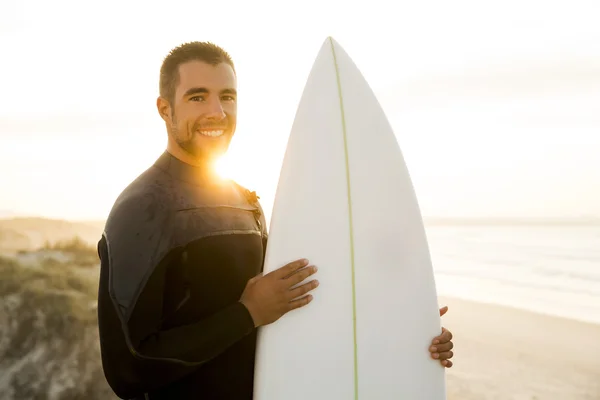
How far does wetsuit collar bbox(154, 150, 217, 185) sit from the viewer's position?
74.9 inches

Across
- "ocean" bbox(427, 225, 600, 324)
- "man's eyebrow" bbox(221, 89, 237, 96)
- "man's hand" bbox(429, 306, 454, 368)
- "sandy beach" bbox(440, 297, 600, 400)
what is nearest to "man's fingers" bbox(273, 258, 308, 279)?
"man's eyebrow" bbox(221, 89, 237, 96)

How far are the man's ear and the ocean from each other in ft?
29.4

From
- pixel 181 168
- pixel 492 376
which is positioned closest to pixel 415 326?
pixel 181 168

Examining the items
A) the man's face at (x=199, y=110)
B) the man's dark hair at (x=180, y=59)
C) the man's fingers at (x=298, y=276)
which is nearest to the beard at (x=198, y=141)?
the man's face at (x=199, y=110)

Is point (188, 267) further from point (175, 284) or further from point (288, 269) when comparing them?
point (288, 269)

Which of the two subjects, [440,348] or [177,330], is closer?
[177,330]

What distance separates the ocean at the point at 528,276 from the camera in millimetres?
10336

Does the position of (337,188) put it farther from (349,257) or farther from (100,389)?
(100,389)

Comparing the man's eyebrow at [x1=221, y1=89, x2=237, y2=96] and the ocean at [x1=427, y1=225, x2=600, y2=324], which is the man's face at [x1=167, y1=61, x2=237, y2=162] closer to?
the man's eyebrow at [x1=221, y1=89, x2=237, y2=96]

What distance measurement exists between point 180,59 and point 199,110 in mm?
195

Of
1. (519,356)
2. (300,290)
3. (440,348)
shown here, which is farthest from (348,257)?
→ (519,356)

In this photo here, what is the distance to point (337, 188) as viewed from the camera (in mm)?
2479

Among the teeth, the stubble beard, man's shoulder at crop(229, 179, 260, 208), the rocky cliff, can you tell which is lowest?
the rocky cliff

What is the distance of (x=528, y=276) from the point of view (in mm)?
13289
